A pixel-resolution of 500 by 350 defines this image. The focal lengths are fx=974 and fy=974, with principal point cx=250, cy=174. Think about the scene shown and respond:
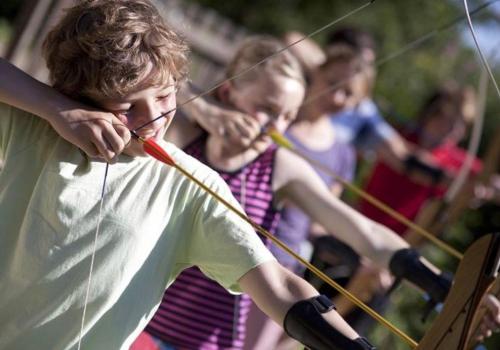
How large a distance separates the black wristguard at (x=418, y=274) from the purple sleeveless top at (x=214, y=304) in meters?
0.39

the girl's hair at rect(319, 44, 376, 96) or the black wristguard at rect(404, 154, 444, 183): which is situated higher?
the girl's hair at rect(319, 44, 376, 96)

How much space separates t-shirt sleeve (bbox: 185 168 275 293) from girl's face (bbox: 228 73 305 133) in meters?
0.86

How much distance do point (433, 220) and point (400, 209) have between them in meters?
0.20

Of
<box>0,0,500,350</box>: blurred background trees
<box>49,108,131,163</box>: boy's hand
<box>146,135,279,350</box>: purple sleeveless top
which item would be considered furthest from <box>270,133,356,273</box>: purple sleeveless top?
<box>0,0,500,350</box>: blurred background trees

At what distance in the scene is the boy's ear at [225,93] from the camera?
2760 millimetres

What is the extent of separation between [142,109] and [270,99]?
896 mm

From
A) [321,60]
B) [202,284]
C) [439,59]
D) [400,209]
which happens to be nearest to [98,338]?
[202,284]

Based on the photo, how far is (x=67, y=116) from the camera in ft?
5.50

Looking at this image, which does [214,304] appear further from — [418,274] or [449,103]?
[449,103]

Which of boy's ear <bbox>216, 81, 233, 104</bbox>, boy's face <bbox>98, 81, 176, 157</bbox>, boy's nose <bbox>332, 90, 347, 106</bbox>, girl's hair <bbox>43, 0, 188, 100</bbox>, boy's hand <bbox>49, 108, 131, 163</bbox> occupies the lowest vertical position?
boy's nose <bbox>332, 90, 347, 106</bbox>

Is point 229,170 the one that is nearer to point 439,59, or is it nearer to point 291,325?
point 291,325

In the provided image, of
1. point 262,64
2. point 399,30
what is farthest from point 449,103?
point 399,30

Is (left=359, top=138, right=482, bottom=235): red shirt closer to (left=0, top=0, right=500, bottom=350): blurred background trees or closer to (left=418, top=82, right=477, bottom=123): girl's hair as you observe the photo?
(left=418, top=82, right=477, bottom=123): girl's hair

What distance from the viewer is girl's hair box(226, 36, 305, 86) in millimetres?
2678
